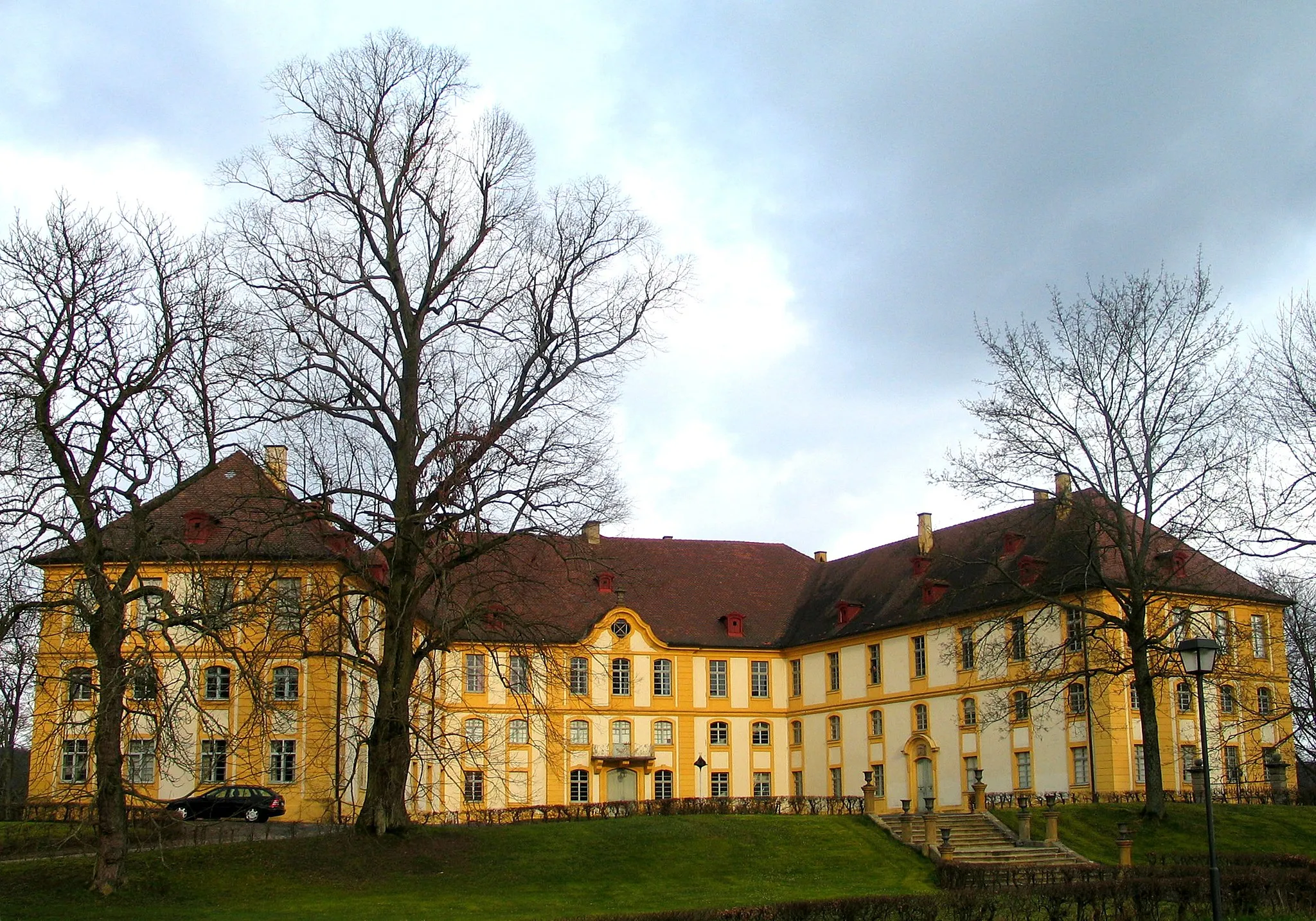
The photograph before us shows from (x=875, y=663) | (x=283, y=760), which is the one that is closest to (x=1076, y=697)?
(x=875, y=663)

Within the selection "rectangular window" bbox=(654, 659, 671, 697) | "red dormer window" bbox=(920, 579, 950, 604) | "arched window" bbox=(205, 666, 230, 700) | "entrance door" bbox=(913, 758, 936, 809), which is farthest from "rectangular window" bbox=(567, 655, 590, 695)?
"arched window" bbox=(205, 666, 230, 700)

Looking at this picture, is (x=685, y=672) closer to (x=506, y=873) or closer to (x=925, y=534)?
(x=925, y=534)

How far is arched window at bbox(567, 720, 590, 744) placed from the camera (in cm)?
4800

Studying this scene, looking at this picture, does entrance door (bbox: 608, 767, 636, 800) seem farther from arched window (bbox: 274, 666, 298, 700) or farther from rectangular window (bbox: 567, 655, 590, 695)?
arched window (bbox: 274, 666, 298, 700)

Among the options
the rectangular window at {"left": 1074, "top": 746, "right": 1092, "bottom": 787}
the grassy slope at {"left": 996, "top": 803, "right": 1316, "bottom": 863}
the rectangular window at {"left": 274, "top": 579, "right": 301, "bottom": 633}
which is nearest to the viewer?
the rectangular window at {"left": 274, "top": 579, "right": 301, "bottom": 633}

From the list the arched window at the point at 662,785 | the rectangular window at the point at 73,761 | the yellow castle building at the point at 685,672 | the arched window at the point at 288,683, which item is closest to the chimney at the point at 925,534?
the yellow castle building at the point at 685,672

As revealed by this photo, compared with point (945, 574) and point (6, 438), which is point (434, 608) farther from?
point (945, 574)

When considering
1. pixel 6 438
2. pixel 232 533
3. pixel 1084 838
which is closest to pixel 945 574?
pixel 1084 838

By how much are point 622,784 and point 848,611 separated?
34.1 feet

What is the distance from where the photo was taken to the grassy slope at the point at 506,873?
74.0ft

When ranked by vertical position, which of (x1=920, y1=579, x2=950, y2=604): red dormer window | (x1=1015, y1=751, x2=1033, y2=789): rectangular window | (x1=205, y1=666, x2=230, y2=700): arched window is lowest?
(x1=1015, y1=751, x2=1033, y2=789): rectangular window

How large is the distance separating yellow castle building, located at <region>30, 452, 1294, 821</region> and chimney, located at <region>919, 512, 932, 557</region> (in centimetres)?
8

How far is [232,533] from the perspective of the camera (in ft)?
80.4

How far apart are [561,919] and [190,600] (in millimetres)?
8496
